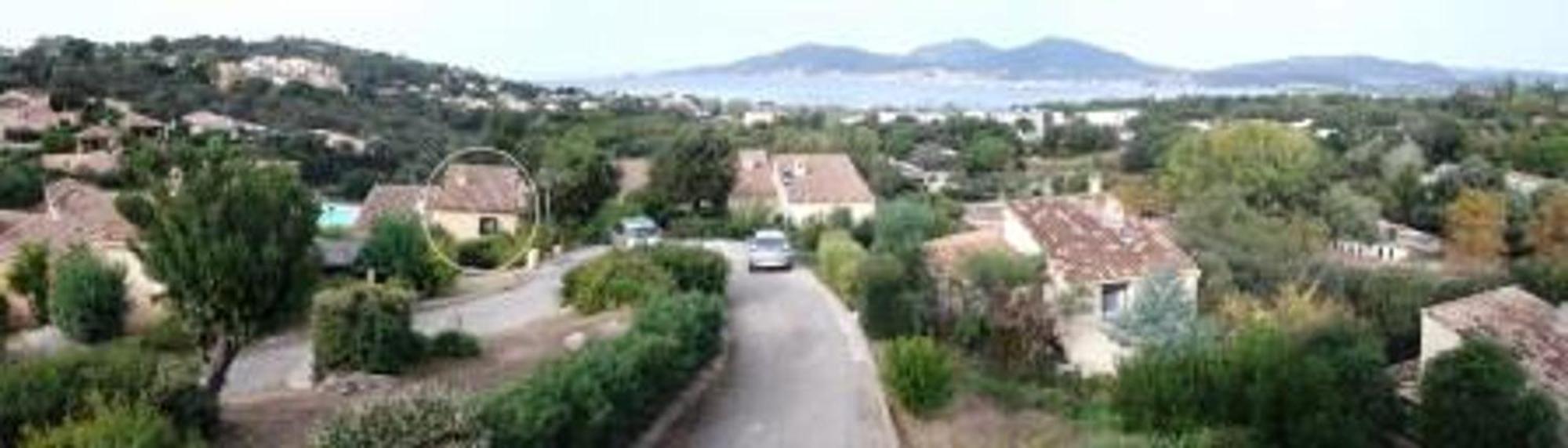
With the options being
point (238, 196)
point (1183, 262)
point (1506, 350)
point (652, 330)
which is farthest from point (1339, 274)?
point (238, 196)

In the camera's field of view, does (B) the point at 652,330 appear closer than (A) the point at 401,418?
No

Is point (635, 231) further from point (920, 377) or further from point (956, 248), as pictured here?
point (920, 377)

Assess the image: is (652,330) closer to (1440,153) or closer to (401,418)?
(401,418)

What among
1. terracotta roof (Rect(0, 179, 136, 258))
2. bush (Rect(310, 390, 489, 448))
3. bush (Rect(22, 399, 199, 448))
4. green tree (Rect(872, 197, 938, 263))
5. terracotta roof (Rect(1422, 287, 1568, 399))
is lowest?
terracotta roof (Rect(1422, 287, 1568, 399))

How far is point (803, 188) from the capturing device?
6109 centimetres

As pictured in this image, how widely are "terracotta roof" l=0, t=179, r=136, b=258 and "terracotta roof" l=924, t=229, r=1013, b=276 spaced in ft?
49.4

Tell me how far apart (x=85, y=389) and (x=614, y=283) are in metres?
14.8

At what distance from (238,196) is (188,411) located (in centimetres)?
316

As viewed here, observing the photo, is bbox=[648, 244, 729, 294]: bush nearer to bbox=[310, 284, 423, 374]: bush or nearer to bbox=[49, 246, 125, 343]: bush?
bbox=[310, 284, 423, 374]: bush

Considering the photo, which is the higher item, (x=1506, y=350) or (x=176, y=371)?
(x=176, y=371)

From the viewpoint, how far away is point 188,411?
1841 centimetres

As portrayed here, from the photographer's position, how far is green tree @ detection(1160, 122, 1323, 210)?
229ft

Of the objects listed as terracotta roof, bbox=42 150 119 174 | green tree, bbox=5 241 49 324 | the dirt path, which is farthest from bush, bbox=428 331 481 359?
terracotta roof, bbox=42 150 119 174

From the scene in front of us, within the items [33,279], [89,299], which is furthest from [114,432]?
[33,279]
